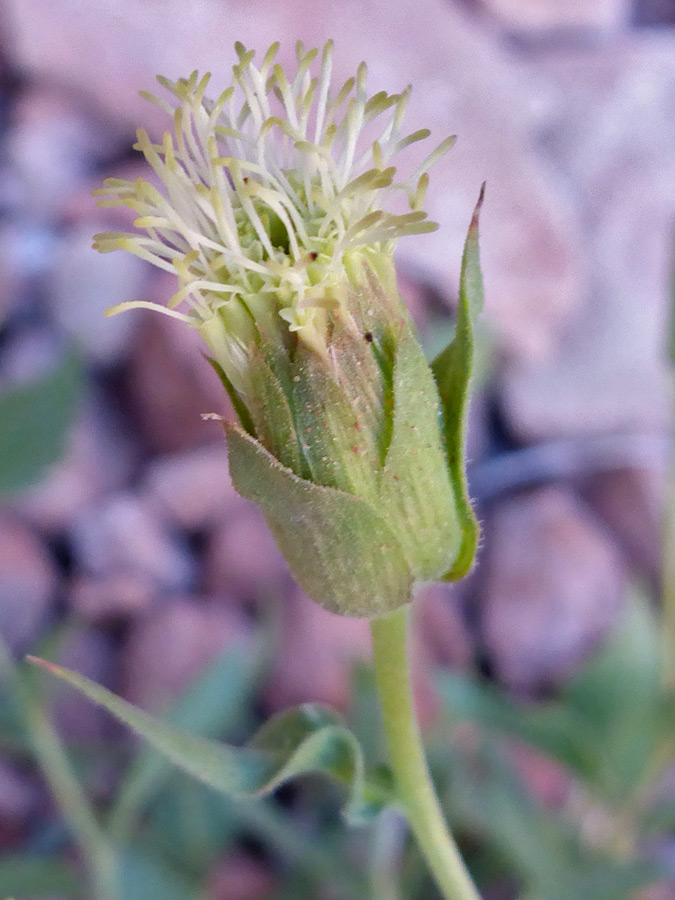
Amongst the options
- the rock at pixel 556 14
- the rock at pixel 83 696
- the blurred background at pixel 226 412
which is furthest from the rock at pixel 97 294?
the rock at pixel 556 14

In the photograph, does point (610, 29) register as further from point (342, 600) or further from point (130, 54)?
point (342, 600)

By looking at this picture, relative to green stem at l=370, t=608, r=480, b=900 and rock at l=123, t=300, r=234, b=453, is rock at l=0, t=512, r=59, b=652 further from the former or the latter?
green stem at l=370, t=608, r=480, b=900

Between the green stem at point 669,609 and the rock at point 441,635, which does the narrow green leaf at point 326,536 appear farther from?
the rock at point 441,635

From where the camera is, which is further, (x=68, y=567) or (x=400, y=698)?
(x=68, y=567)

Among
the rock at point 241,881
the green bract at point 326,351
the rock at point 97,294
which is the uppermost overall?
the rock at point 97,294

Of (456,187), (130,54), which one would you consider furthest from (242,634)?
(130,54)
